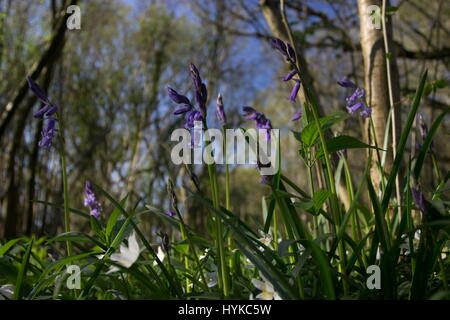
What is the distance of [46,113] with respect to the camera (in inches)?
50.5

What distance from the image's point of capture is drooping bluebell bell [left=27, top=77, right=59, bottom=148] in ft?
4.18

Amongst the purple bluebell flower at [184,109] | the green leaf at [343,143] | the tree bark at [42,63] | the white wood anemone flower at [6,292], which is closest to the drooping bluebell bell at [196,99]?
the purple bluebell flower at [184,109]

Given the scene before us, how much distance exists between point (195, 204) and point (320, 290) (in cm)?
1143

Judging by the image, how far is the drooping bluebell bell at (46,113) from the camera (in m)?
1.27

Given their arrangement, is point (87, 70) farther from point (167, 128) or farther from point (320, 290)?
point (320, 290)

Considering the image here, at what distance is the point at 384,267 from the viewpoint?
1.05 meters

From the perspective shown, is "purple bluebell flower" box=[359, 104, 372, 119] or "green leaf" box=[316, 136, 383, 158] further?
"purple bluebell flower" box=[359, 104, 372, 119]

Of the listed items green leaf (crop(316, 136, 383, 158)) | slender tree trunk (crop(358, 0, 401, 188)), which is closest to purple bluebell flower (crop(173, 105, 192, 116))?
green leaf (crop(316, 136, 383, 158))

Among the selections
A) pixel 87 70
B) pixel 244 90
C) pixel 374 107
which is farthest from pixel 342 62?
pixel 374 107

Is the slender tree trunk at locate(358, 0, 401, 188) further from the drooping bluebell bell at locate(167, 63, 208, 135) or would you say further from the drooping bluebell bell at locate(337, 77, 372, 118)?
the drooping bluebell bell at locate(167, 63, 208, 135)

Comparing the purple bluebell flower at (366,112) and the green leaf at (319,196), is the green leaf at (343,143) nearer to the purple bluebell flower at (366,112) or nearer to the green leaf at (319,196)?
the green leaf at (319,196)

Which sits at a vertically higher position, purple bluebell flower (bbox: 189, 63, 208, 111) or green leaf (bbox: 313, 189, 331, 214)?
purple bluebell flower (bbox: 189, 63, 208, 111)

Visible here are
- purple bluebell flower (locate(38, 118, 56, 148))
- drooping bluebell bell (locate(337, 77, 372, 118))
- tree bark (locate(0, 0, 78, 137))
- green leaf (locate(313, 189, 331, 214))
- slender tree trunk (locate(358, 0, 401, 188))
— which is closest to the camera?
green leaf (locate(313, 189, 331, 214))

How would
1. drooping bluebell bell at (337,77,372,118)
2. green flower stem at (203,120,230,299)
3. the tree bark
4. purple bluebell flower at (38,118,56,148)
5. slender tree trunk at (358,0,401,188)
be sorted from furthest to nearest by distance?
the tree bark, slender tree trunk at (358,0,401,188), drooping bluebell bell at (337,77,372,118), purple bluebell flower at (38,118,56,148), green flower stem at (203,120,230,299)
